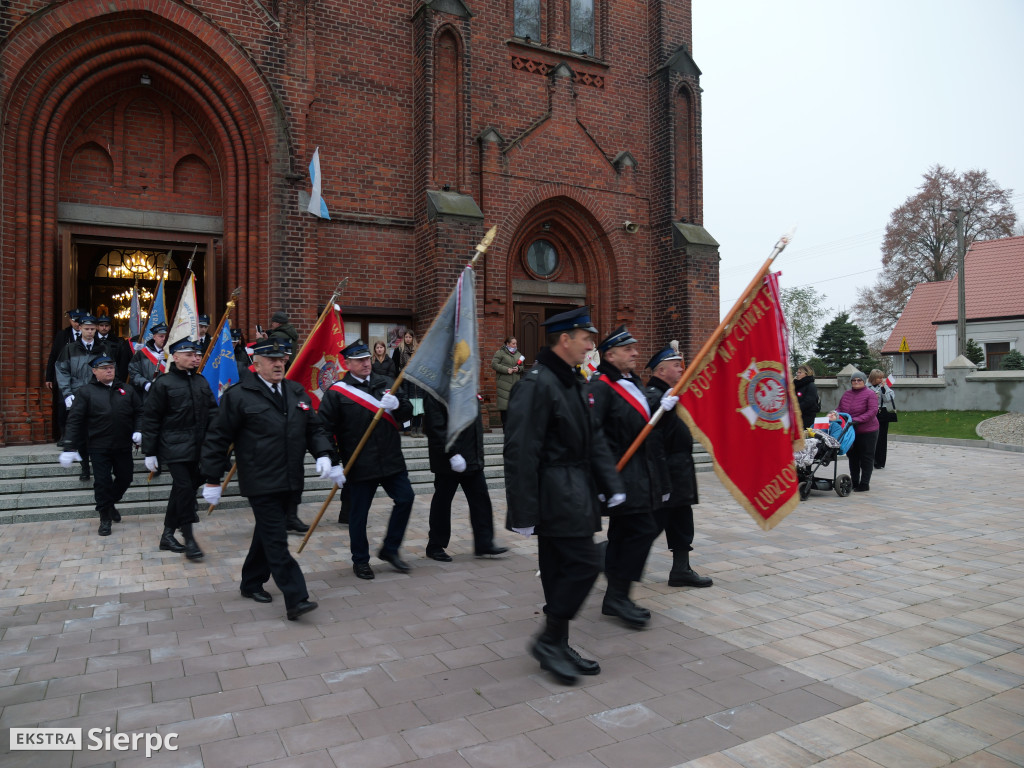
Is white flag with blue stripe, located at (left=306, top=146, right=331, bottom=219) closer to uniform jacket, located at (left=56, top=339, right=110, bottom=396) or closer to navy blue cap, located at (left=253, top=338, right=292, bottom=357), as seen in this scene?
uniform jacket, located at (left=56, top=339, right=110, bottom=396)

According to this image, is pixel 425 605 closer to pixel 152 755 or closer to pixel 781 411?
pixel 152 755

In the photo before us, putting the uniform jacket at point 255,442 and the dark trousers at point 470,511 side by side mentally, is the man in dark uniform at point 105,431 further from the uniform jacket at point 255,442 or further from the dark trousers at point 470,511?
the dark trousers at point 470,511

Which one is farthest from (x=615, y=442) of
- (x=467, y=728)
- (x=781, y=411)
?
(x=467, y=728)

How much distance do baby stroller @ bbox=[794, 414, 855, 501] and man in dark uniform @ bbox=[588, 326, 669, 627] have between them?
5.98 meters

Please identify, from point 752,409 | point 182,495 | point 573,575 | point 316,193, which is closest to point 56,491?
point 182,495

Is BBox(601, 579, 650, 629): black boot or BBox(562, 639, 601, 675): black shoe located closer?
BBox(562, 639, 601, 675): black shoe

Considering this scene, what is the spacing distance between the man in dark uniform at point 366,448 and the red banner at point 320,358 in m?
1.18

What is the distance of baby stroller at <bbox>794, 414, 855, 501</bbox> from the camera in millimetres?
10500

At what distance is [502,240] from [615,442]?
1111 centimetres

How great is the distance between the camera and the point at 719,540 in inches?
303

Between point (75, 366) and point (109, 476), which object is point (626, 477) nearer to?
point (109, 476)

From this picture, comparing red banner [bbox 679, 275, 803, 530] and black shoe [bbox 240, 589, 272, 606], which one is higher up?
red banner [bbox 679, 275, 803, 530]

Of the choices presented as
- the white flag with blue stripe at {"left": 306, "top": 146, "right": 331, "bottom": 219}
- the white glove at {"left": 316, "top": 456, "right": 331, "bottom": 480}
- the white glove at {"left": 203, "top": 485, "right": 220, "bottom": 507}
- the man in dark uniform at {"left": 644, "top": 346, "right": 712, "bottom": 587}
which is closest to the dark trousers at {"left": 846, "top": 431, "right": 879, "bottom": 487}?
the man in dark uniform at {"left": 644, "top": 346, "right": 712, "bottom": 587}

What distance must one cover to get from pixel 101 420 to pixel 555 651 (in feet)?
20.5
